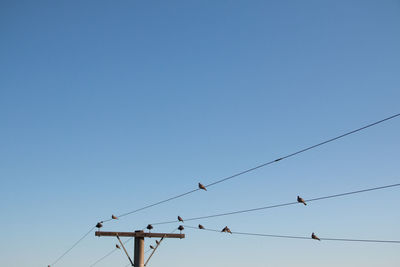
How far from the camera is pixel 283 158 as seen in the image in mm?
10430

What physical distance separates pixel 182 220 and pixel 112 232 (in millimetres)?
3580

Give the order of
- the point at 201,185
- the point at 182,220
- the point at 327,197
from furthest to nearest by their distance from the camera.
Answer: the point at 182,220
the point at 201,185
the point at 327,197

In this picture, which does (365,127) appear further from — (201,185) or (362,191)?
(201,185)

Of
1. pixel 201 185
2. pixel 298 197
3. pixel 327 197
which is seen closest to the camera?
pixel 327 197

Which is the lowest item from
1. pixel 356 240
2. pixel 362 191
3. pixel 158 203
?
pixel 356 240

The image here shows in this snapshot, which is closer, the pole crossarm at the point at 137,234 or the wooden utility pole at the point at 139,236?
the wooden utility pole at the point at 139,236

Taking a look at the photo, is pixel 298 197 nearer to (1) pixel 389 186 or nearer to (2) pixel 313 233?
(2) pixel 313 233

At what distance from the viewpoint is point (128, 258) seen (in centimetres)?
1582

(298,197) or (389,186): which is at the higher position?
(298,197)

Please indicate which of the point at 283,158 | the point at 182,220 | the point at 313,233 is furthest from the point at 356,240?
the point at 182,220

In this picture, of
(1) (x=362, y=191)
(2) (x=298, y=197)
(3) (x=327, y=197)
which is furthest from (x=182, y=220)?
(1) (x=362, y=191)

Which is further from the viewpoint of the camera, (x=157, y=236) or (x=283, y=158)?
(x=157, y=236)

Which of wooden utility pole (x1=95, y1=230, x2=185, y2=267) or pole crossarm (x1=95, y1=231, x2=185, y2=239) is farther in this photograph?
pole crossarm (x1=95, y1=231, x2=185, y2=239)

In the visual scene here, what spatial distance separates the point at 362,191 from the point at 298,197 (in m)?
4.17
